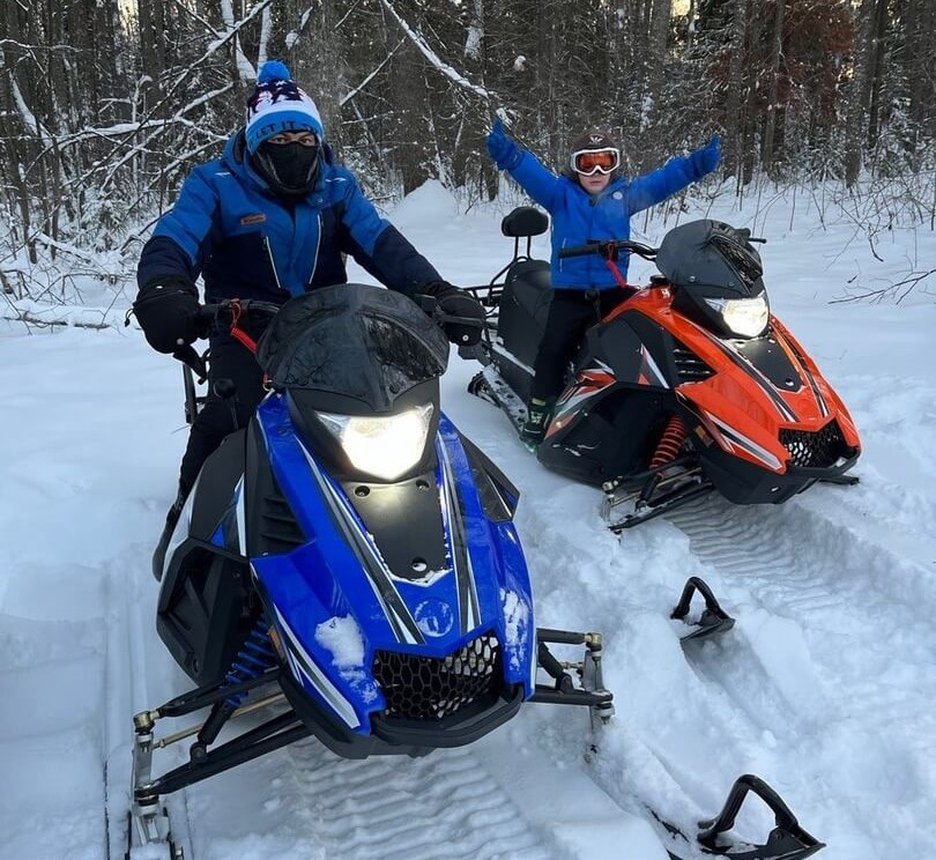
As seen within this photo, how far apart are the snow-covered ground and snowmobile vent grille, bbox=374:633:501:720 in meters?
0.40

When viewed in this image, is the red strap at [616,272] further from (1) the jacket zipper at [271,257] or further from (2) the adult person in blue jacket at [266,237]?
(1) the jacket zipper at [271,257]

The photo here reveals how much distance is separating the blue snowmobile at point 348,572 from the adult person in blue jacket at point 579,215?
83.7 inches

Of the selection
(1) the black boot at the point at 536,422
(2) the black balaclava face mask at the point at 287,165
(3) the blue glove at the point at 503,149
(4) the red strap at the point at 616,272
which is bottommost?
(1) the black boot at the point at 536,422

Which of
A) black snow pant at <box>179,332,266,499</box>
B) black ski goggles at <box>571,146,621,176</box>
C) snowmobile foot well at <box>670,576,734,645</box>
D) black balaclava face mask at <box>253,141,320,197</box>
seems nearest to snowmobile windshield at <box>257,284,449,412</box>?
black snow pant at <box>179,332,266,499</box>

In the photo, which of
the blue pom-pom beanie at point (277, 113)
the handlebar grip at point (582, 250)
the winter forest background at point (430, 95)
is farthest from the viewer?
the winter forest background at point (430, 95)

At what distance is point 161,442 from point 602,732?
2.99 metres

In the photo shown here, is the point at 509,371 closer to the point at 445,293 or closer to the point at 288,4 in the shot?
the point at 445,293

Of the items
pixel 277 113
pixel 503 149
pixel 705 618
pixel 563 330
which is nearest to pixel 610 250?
pixel 563 330

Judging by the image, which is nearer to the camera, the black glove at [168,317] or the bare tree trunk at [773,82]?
the black glove at [168,317]

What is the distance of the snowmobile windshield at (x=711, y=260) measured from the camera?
3512 mm

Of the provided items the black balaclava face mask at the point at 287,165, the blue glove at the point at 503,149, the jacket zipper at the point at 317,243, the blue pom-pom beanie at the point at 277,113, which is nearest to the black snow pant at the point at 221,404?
the jacket zipper at the point at 317,243

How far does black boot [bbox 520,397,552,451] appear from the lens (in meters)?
4.44

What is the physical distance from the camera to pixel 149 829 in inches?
74.3

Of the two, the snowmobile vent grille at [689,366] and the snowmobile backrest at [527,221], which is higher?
the snowmobile backrest at [527,221]
